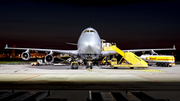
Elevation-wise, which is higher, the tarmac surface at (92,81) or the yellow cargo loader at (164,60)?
the yellow cargo loader at (164,60)

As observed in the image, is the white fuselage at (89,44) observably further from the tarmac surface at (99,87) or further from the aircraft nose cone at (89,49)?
the tarmac surface at (99,87)

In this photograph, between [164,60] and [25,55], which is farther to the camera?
[164,60]

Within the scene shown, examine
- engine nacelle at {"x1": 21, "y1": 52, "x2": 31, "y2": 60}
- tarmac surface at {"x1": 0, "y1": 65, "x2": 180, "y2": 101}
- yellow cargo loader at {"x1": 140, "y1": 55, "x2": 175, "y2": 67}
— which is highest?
engine nacelle at {"x1": 21, "y1": 52, "x2": 31, "y2": 60}

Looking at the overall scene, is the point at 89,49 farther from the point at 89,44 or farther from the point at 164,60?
the point at 164,60

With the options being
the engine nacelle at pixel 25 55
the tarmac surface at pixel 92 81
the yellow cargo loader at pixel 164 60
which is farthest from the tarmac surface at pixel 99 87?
the yellow cargo loader at pixel 164 60

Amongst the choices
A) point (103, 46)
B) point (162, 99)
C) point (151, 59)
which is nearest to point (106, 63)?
point (151, 59)

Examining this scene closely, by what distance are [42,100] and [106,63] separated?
127ft

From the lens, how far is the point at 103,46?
1230 inches

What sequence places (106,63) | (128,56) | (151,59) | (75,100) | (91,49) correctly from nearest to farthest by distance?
(75,100), (91,49), (128,56), (151,59), (106,63)

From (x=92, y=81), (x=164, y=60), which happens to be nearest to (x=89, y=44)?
(x=92, y=81)

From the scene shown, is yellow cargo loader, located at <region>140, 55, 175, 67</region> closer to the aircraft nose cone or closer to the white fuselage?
the white fuselage

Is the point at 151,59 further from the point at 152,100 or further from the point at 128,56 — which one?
the point at 152,100

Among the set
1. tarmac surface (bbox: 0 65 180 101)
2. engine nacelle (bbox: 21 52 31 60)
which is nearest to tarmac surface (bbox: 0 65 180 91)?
tarmac surface (bbox: 0 65 180 101)

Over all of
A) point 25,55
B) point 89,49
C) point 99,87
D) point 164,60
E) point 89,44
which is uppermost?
point 89,44
